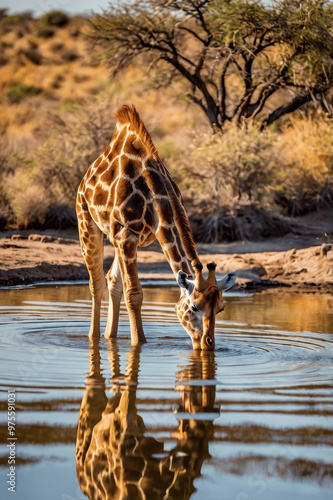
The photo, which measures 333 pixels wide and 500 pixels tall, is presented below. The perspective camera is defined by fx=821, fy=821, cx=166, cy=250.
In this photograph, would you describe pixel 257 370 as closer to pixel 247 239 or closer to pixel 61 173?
pixel 247 239

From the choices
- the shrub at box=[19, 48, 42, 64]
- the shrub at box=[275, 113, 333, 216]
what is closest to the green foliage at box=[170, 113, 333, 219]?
the shrub at box=[275, 113, 333, 216]

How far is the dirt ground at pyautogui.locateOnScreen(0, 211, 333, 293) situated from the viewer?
503 inches

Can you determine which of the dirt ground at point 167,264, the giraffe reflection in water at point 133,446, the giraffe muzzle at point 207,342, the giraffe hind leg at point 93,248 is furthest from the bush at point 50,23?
the giraffe reflection in water at point 133,446

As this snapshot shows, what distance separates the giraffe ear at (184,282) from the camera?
648 centimetres

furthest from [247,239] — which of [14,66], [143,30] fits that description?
[14,66]

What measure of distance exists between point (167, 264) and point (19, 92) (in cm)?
3973

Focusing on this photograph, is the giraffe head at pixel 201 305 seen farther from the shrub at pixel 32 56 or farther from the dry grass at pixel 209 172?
the shrub at pixel 32 56

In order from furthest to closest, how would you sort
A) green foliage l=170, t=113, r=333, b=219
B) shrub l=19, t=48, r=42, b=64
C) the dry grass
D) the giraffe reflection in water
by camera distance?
shrub l=19, t=48, r=42, b=64 < green foliage l=170, t=113, r=333, b=219 < the dry grass < the giraffe reflection in water

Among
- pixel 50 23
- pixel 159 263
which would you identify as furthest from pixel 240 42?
pixel 50 23

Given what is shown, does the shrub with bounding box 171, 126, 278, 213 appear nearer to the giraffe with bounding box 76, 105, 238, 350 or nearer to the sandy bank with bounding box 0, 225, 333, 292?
the sandy bank with bounding box 0, 225, 333, 292

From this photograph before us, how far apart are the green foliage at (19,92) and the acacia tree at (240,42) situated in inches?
1157

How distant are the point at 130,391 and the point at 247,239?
Answer: 11.8 m

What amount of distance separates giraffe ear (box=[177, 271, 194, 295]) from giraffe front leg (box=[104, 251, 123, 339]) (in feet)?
5.05

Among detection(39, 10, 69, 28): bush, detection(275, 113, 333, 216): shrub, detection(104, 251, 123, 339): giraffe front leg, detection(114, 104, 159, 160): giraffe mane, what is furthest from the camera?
detection(39, 10, 69, 28): bush
